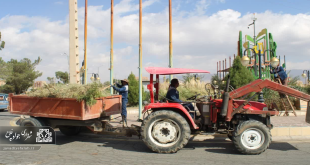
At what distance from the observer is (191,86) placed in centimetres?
1889

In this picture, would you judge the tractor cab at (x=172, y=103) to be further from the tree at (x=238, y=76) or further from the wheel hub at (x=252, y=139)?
the tree at (x=238, y=76)

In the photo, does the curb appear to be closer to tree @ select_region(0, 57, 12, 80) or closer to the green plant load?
the green plant load

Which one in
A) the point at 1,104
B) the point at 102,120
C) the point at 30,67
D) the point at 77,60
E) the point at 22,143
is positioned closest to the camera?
the point at 22,143

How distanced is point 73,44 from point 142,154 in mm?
7751

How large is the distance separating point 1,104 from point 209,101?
20.9 metres

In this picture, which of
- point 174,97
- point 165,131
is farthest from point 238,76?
point 165,131

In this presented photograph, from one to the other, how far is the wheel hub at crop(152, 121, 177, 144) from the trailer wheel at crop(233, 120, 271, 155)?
1470 millimetres

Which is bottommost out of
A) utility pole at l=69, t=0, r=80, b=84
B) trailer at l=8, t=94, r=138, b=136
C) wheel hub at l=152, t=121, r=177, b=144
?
wheel hub at l=152, t=121, r=177, b=144

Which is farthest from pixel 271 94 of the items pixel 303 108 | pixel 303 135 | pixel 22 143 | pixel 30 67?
pixel 30 67

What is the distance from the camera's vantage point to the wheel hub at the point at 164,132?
6379 millimetres

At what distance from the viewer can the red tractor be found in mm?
6184

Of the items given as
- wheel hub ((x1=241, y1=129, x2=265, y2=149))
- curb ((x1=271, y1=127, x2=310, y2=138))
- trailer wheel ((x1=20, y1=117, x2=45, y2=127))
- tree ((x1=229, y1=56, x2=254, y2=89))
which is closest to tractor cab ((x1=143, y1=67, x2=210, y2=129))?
wheel hub ((x1=241, y1=129, x2=265, y2=149))

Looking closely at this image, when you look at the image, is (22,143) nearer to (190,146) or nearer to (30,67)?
(190,146)

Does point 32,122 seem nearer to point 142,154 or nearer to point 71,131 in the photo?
point 71,131
